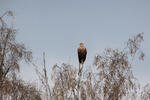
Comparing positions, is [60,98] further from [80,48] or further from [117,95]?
[117,95]

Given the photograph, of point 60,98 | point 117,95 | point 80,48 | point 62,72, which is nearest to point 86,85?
point 62,72

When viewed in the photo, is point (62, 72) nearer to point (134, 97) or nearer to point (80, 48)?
point (80, 48)

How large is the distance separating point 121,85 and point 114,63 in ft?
3.11

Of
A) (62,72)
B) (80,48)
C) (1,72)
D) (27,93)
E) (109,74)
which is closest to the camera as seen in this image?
(80,48)

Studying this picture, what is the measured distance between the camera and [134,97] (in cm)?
918

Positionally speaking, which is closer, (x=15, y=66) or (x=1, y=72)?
(x=1, y=72)

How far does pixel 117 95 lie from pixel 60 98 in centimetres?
343

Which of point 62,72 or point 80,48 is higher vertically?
point 80,48

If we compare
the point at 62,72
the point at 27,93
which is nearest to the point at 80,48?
the point at 62,72

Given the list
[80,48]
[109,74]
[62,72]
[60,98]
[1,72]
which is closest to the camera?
[80,48]

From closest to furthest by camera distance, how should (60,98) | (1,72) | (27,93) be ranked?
1. (60,98)
2. (1,72)
3. (27,93)

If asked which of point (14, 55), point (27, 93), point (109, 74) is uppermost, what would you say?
point (14, 55)

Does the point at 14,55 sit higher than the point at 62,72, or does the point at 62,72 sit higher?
the point at 14,55

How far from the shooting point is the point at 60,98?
21.4 ft
